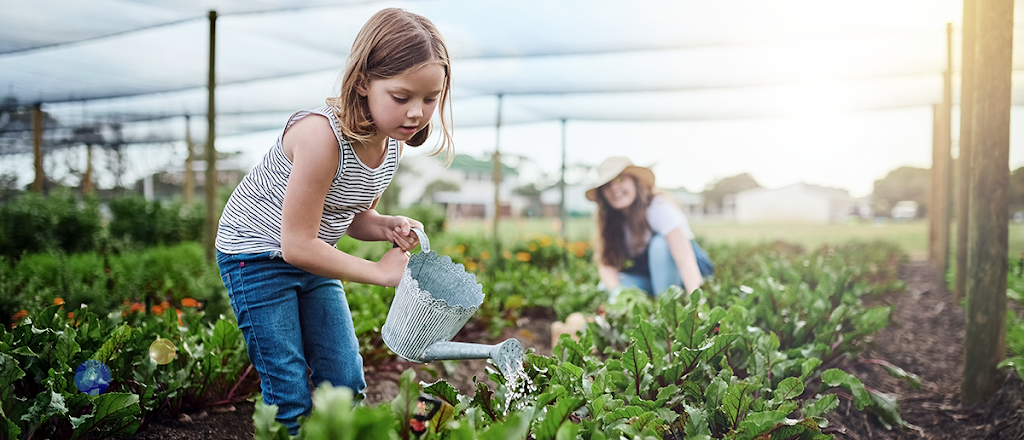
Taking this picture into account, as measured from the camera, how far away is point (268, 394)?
63.6 inches

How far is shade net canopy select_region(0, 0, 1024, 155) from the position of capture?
402 cm

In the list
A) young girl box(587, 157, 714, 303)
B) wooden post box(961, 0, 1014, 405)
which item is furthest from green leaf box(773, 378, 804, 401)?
young girl box(587, 157, 714, 303)

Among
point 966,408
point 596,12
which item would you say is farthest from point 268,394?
point 596,12

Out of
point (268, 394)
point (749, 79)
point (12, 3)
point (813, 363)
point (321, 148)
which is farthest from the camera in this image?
point (749, 79)

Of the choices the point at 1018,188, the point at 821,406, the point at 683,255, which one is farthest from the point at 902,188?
the point at 821,406

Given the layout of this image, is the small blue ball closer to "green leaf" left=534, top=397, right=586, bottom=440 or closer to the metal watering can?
the metal watering can

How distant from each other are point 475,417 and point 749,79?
5.03m

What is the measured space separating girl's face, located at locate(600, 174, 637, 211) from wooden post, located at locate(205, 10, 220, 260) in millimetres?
2678

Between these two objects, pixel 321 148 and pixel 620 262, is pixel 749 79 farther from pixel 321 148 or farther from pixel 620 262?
pixel 321 148

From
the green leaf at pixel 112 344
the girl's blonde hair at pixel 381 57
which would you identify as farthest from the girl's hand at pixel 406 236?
the green leaf at pixel 112 344

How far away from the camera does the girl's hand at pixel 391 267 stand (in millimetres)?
1408

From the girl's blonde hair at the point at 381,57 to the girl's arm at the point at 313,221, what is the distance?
80 mm

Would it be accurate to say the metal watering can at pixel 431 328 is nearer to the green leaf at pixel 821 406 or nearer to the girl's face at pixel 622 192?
the green leaf at pixel 821 406

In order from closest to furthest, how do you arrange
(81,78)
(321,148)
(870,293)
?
1. (321,148)
2. (870,293)
3. (81,78)
